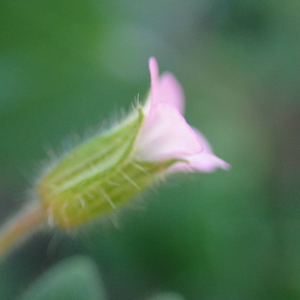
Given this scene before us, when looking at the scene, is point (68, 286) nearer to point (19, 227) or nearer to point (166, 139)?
point (19, 227)

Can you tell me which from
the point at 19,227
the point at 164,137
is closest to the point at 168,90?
the point at 164,137

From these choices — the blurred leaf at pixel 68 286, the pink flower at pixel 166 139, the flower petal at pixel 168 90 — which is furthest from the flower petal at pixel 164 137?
the blurred leaf at pixel 68 286

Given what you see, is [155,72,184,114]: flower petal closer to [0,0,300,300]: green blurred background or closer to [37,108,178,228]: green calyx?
[37,108,178,228]: green calyx

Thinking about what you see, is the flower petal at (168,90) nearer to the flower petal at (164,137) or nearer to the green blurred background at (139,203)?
the flower petal at (164,137)

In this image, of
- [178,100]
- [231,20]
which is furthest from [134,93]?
[231,20]

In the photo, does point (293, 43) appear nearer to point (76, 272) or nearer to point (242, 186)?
point (242, 186)

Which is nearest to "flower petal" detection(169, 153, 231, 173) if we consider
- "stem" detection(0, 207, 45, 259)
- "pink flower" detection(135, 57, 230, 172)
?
"pink flower" detection(135, 57, 230, 172)
